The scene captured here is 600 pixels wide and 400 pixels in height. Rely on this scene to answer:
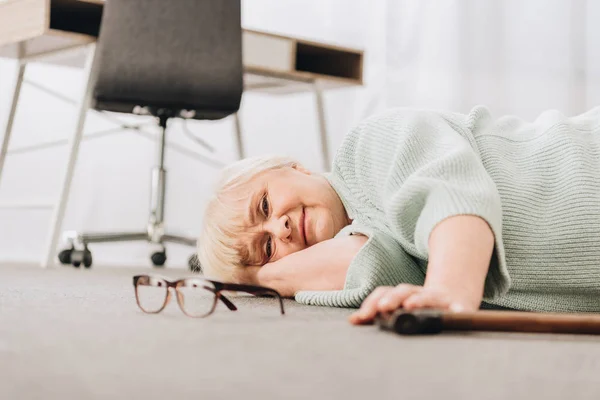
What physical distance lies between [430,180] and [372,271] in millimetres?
175

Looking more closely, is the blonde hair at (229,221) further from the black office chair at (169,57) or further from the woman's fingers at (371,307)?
the black office chair at (169,57)

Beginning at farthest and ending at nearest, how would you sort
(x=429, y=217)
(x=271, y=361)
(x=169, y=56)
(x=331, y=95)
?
(x=331, y=95), (x=169, y=56), (x=429, y=217), (x=271, y=361)

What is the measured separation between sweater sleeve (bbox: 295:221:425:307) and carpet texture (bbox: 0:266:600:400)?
21 centimetres

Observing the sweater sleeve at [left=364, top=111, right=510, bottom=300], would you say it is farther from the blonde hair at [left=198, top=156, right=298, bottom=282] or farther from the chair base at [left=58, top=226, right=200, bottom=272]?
the chair base at [left=58, top=226, right=200, bottom=272]

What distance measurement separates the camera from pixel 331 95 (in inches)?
124

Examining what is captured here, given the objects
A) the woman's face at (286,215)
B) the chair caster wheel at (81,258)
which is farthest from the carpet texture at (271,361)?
the chair caster wheel at (81,258)

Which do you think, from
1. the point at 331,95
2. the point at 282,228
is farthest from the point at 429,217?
the point at 331,95

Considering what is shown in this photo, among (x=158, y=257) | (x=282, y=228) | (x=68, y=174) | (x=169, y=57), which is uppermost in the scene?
(x=169, y=57)

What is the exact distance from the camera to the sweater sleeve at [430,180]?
2.69ft

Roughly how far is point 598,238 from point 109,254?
8.82 ft

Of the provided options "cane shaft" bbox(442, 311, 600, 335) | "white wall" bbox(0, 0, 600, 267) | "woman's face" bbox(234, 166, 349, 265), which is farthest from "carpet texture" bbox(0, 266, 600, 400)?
"white wall" bbox(0, 0, 600, 267)

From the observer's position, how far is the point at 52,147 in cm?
329

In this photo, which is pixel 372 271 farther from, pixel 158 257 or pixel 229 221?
pixel 158 257

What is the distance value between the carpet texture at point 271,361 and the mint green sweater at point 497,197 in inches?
8.3
